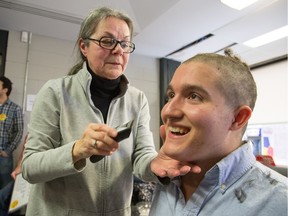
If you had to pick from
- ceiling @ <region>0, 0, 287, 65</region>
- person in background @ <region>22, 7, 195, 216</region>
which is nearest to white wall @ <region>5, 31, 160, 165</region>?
ceiling @ <region>0, 0, 287, 65</region>

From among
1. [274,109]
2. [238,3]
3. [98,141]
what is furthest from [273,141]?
[98,141]

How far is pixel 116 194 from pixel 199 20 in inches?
104

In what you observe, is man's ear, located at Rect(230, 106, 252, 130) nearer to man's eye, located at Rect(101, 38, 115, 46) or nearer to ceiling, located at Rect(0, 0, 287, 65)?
man's eye, located at Rect(101, 38, 115, 46)

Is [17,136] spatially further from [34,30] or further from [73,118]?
[73,118]

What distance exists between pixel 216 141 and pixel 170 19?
8.40 feet

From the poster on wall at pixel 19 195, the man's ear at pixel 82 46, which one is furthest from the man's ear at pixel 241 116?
the poster on wall at pixel 19 195

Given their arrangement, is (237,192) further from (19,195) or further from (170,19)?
(170,19)

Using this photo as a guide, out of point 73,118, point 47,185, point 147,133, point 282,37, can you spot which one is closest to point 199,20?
point 282,37

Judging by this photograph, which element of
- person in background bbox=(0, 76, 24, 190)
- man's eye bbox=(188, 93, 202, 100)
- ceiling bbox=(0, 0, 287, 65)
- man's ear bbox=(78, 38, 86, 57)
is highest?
ceiling bbox=(0, 0, 287, 65)

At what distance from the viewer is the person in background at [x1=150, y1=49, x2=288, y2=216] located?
0.77 meters

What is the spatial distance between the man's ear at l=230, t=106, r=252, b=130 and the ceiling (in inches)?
82.0

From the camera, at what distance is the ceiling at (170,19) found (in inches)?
112

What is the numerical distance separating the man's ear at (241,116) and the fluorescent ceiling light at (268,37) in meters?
2.98

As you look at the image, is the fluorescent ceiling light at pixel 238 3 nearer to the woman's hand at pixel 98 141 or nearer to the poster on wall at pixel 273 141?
the poster on wall at pixel 273 141
